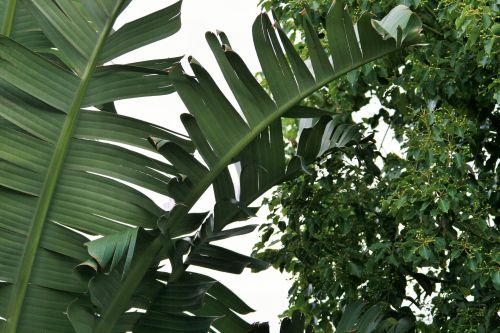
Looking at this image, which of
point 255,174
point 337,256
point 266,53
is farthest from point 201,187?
point 337,256

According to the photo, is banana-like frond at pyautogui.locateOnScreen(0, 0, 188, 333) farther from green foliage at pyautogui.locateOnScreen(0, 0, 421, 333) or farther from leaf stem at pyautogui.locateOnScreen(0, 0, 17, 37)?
leaf stem at pyautogui.locateOnScreen(0, 0, 17, 37)

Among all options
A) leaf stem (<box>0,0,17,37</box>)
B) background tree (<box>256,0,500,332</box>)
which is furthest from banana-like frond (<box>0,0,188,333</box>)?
background tree (<box>256,0,500,332</box>)

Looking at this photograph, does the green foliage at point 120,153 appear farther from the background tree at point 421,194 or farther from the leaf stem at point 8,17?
the background tree at point 421,194

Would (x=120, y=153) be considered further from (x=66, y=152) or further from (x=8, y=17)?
(x=8, y=17)

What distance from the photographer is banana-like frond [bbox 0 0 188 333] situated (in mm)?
1523

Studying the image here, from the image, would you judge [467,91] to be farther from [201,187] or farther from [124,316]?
[124,316]

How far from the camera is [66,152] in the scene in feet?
5.23

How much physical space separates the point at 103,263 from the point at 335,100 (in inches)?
53.0

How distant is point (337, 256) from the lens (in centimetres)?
233

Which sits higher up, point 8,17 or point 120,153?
point 8,17

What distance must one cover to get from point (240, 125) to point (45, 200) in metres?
0.43

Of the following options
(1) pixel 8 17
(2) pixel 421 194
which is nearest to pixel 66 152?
(1) pixel 8 17

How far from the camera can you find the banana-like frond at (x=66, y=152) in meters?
1.52

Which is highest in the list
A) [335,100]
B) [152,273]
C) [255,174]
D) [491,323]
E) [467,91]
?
[335,100]
